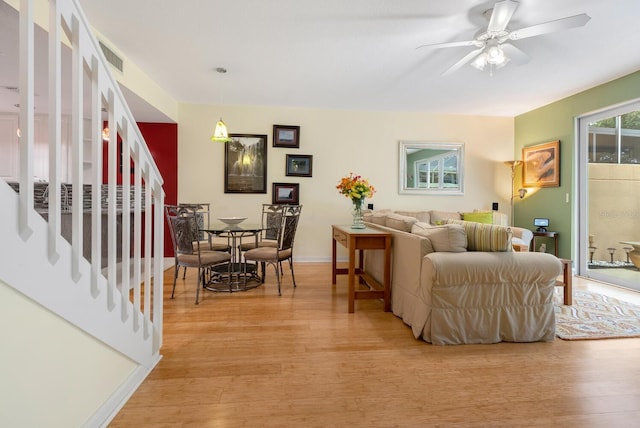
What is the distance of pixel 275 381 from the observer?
1.79 metres

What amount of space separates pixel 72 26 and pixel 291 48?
233 centimetres

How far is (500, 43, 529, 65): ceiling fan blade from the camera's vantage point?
2.81 m

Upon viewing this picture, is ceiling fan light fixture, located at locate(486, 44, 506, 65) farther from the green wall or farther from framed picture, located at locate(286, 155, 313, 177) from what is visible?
framed picture, located at locate(286, 155, 313, 177)

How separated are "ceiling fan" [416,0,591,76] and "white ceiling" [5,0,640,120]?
0.15 metres

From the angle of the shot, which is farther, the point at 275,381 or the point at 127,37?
the point at 127,37

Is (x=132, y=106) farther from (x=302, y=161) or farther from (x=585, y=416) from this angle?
(x=585, y=416)

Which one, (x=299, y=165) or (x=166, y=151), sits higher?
(x=166, y=151)

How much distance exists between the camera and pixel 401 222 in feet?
9.98

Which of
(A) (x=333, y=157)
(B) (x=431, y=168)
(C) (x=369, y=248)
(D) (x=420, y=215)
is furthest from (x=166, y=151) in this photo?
(B) (x=431, y=168)

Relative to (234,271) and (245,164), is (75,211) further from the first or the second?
(245,164)

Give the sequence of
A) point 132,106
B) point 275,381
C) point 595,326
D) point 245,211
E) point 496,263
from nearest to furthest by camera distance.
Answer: point 275,381
point 496,263
point 595,326
point 132,106
point 245,211

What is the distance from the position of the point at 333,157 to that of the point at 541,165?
10.8 ft

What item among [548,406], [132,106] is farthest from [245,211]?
[548,406]

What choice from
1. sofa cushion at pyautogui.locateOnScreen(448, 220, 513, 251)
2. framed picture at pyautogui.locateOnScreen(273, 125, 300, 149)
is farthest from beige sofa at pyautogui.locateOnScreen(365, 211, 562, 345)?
framed picture at pyautogui.locateOnScreen(273, 125, 300, 149)
